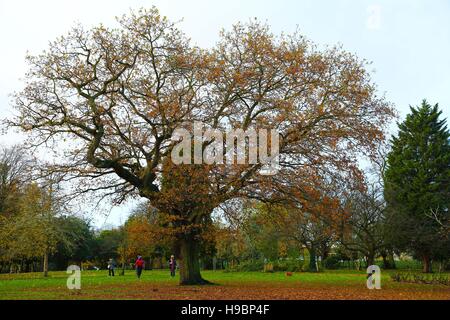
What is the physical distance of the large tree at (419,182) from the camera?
44344 millimetres

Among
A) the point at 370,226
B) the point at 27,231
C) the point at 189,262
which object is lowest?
the point at 189,262

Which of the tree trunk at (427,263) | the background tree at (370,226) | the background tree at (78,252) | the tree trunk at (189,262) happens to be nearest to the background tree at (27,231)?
the tree trunk at (189,262)

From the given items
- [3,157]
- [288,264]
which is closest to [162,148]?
[3,157]

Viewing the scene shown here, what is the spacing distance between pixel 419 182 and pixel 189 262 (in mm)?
30236

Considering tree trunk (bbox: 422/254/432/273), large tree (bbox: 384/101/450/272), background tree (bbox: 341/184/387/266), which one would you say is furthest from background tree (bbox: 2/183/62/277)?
tree trunk (bbox: 422/254/432/273)

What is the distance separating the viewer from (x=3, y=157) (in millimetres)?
46844

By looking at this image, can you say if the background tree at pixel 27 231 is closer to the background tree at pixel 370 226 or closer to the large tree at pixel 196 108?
the large tree at pixel 196 108

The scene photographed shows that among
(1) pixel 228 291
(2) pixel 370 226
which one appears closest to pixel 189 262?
(1) pixel 228 291

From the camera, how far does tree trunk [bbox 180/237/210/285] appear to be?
23.8 m

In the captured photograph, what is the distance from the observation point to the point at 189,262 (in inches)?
945

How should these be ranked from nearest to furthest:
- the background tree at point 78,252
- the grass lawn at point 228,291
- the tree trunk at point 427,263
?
1. the grass lawn at point 228,291
2. the tree trunk at point 427,263
3. the background tree at point 78,252

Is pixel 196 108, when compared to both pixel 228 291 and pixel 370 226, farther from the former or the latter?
pixel 370 226

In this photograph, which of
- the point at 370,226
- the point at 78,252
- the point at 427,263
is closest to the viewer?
the point at 427,263

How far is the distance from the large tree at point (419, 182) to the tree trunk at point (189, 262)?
2641cm
